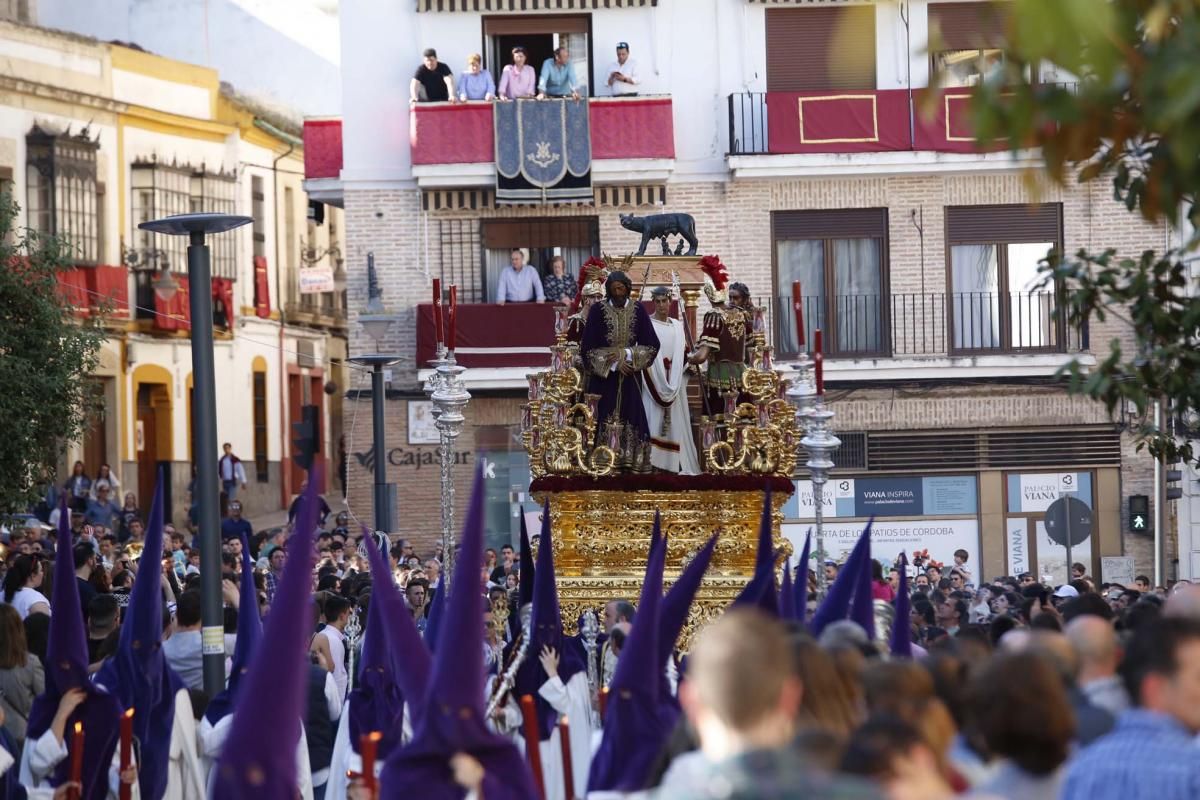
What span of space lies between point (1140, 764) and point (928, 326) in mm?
22702

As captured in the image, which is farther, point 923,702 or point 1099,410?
point 1099,410

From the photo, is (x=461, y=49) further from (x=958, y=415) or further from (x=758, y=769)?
(x=758, y=769)

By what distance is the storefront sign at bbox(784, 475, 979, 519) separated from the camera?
90.3ft

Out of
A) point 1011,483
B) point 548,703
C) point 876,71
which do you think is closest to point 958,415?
point 1011,483

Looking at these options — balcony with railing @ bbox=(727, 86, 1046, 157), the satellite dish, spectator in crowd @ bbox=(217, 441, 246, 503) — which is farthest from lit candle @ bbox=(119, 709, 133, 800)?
spectator in crowd @ bbox=(217, 441, 246, 503)

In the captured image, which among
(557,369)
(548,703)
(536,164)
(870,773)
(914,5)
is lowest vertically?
(548,703)

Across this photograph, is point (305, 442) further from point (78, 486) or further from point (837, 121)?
point (837, 121)

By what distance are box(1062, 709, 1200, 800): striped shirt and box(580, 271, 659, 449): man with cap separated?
9362 mm

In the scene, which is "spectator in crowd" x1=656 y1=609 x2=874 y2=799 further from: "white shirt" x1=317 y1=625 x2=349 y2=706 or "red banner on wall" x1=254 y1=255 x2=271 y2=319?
"red banner on wall" x1=254 y1=255 x2=271 y2=319

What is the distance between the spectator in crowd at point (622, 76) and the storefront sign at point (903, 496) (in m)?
5.70

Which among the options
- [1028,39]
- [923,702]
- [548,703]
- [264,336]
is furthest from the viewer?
[264,336]

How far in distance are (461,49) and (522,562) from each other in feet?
48.6

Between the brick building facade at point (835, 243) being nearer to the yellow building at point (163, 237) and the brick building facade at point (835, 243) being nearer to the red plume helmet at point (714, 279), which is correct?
the yellow building at point (163, 237)

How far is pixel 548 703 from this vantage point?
11.2 m
